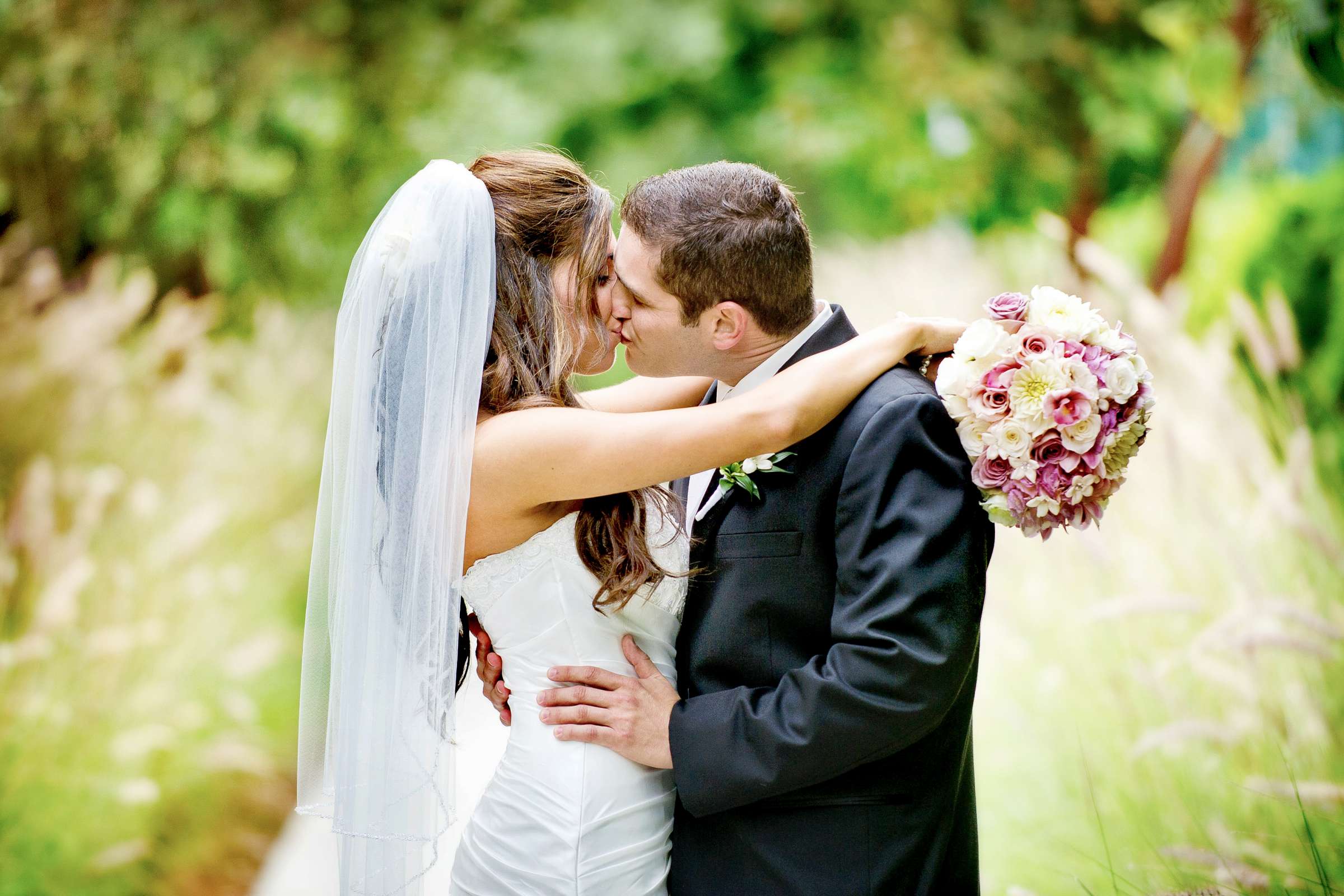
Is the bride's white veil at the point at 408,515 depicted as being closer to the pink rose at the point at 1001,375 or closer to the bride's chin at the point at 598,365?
the bride's chin at the point at 598,365

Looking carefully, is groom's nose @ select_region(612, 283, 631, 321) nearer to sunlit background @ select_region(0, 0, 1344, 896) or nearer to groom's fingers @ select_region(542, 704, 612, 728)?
groom's fingers @ select_region(542, 704, 612, 728)

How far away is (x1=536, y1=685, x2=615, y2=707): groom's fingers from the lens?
85.8 inches

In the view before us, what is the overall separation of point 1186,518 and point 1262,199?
7.34 feet

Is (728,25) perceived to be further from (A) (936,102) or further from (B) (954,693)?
(B) (954,693)

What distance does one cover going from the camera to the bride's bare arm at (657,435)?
2.06m

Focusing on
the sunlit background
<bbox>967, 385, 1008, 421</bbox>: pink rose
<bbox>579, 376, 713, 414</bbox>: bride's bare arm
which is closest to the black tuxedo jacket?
<bbox>967, 385, 1008, 421</bbox>: pink rose

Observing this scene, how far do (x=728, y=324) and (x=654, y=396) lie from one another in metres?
0.64

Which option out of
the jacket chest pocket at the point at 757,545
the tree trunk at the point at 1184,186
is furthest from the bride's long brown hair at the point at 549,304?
the tree trunk at the point at 1184,186

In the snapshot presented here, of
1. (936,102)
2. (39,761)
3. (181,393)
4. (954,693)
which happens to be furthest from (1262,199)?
(39,761)

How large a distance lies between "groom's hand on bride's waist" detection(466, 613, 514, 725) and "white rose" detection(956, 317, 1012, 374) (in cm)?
125

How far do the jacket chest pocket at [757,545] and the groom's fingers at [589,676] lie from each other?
1.12ft

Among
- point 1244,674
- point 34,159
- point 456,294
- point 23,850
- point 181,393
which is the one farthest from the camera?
point 34,159

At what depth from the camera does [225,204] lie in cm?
575

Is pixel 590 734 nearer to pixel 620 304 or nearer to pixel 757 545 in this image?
pixel 757 545
